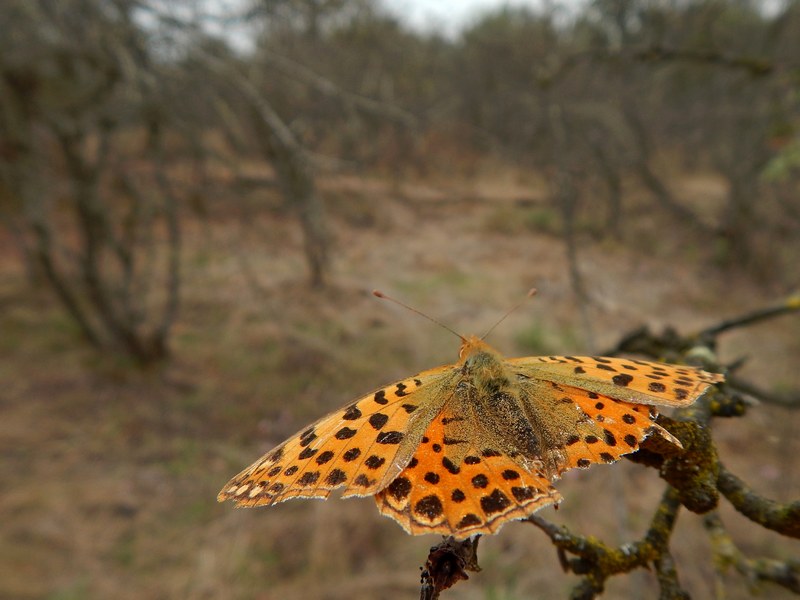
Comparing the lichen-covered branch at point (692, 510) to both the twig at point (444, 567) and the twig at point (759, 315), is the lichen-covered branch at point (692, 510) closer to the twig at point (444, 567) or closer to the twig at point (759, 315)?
the twig at point (444, 567)

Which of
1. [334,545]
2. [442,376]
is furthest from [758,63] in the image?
[334,545]

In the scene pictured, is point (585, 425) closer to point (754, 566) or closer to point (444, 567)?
point (754, 566)

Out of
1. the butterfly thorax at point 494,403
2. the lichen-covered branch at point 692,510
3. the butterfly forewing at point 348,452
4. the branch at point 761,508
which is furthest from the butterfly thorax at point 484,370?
the branch at point 761,508

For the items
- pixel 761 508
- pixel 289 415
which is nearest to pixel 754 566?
pixel 761 508

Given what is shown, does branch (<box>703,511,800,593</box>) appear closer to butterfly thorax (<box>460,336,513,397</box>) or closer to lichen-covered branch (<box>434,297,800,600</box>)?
lichen-covered branch (<box>434,297,800,600</box>)

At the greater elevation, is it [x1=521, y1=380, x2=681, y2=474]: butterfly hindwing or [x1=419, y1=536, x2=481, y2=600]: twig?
[x1=419, y1=536, x2=481, y2=600]: twig

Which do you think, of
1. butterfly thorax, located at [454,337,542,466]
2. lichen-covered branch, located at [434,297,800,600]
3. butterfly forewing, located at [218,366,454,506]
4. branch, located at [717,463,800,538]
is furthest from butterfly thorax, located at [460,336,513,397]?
branch, located at [717,463,800,538]
